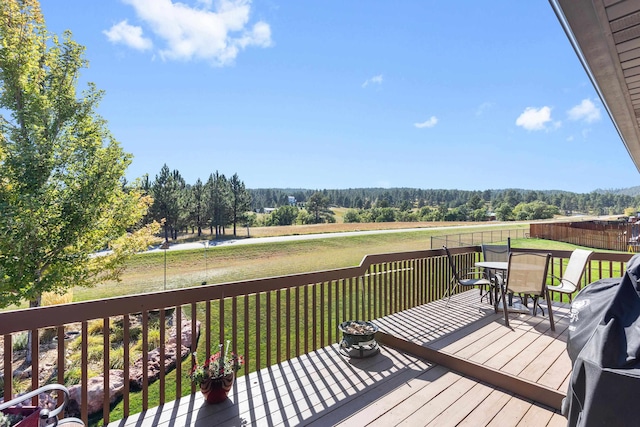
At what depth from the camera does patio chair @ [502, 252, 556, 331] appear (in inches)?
144

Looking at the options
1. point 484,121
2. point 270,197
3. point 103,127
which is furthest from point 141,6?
point 270,197

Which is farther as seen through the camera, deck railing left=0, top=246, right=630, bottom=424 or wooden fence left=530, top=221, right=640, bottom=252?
wooden fence left=530, top=221, right=640, bottom=252

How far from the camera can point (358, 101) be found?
80.0ft

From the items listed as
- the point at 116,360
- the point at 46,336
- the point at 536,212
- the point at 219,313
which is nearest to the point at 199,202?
the point at 46,336

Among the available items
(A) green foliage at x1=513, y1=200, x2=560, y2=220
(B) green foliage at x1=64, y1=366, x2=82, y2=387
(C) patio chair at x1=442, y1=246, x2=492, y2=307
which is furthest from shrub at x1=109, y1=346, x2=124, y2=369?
(A) green foliage at x1=513, y1=200, x2=560, y2=220

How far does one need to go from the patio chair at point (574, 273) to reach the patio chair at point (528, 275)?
45 cm

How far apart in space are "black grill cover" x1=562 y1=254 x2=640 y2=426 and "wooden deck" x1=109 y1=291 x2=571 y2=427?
1274 mm

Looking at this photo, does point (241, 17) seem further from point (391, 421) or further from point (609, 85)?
point (391, 421)

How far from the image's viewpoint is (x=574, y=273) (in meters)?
4.20

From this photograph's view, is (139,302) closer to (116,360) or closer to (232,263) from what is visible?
(116,360)

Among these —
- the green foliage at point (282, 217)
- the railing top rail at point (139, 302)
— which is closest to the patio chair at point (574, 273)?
the railing top rail at point (139, 302)

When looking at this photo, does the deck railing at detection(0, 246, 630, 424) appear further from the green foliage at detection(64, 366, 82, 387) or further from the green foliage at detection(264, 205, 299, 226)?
the green foliage at detection(264, 205, 299, 226)

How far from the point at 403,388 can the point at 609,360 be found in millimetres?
1806

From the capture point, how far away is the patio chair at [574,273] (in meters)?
4.00
